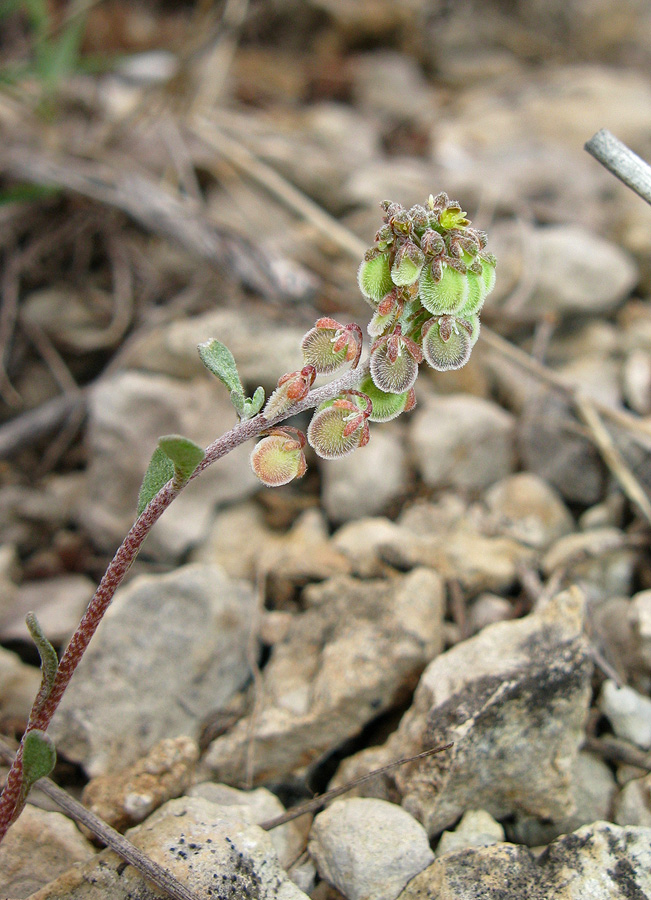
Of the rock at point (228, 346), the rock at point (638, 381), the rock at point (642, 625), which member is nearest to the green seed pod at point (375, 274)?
the rock at point (642, 625)

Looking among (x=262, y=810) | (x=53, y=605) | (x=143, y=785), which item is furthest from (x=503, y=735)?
(x=53, y=605)

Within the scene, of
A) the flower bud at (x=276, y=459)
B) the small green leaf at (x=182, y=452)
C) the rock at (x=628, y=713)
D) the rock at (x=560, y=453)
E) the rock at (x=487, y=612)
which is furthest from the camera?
the rock at (x=560, y=453)

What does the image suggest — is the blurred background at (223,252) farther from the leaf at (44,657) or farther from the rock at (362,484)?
the leaf at (44,657)

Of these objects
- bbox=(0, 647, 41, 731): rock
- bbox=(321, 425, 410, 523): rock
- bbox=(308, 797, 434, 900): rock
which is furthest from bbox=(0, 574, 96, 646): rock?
bbox=(308, 797, 434, 900): rock

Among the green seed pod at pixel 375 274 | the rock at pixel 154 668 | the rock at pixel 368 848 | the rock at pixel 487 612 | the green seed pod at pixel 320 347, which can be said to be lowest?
the rock at pixel 154 668

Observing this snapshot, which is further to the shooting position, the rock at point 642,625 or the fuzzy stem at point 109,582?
the rock at point 642,625

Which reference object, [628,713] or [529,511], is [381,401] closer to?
[628,713]
